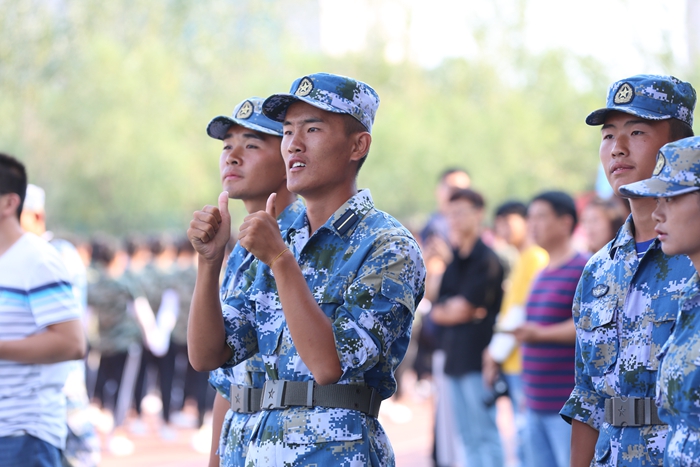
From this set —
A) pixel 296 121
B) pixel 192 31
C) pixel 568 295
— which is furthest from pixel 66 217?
pixel 296 121

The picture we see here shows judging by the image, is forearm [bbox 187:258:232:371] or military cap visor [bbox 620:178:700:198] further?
forearm [bbox 187:258:232:371]

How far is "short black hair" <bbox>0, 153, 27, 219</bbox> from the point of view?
4.23 m

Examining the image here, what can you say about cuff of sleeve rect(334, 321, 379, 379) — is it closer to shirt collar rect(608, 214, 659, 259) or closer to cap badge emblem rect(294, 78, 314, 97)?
cap badge emblem rect(294, 78, 314, 97)

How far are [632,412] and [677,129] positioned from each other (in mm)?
932

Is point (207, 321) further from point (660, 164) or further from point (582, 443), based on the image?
point (660, 164)

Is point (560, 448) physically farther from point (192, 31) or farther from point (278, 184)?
point (192, 31)

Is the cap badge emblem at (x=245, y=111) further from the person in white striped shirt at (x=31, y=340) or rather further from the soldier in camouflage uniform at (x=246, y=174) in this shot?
the person in white striped shirt at (x=31, y=340)

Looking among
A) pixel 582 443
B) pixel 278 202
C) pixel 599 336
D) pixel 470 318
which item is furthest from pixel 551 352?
pixel 599 336

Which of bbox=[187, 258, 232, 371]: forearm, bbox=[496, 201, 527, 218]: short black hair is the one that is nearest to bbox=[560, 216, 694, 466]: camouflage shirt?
bbox=[187, 258, 232, 371]: forearm

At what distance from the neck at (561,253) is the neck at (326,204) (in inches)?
118

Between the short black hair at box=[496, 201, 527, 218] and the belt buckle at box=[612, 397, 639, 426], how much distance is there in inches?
197

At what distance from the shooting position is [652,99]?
9.55ft

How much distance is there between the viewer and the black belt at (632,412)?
273 centimetres

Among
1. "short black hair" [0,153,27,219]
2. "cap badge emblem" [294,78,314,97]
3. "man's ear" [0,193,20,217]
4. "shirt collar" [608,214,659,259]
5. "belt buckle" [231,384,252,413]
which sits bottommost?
"belt buckle" [231,384,252,413]
